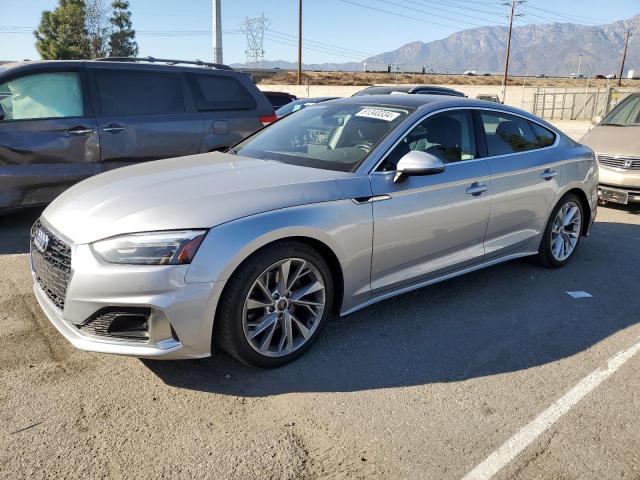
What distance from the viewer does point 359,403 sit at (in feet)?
9.58

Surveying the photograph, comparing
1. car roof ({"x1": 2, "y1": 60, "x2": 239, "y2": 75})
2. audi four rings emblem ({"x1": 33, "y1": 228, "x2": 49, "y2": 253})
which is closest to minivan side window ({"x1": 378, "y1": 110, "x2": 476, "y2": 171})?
audi four rings emblem ({"x1": 33, "y1": 228, "x2": 49, "y2": 253})

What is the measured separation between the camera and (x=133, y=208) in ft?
9.73

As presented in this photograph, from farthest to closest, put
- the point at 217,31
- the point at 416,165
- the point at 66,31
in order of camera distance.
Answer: the point at 66,31 → the point at 217,31 → the point at 416,165

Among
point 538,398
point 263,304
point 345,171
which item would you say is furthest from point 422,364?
point 345,171

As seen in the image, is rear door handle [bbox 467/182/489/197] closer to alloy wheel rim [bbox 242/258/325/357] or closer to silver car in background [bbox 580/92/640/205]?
alloy wheel rim [bbox 242/258/325/357]

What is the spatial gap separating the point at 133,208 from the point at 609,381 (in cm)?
295

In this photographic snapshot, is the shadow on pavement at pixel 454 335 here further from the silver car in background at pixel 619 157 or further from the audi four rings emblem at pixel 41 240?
the silver car in background at pixel 619 157

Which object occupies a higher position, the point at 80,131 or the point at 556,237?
the point at 80,131

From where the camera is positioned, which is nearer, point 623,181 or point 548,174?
point 548,174

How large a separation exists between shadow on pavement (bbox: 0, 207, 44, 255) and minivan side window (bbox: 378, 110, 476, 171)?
3740mm

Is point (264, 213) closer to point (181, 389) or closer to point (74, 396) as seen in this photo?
point (181, 389)

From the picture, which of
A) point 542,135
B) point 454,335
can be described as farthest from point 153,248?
point 542,135

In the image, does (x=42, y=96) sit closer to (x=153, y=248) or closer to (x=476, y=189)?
(x=153, y=248)

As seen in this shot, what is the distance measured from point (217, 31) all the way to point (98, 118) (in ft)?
40.6
